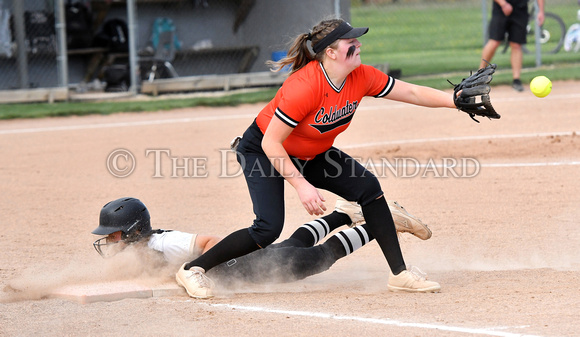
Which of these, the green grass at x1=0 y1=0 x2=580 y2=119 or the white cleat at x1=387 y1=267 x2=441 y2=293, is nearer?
the white cleat at x1=387 y1=267 x2=441 y2=293

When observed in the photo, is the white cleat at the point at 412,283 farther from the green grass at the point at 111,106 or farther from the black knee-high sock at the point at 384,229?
the green grass at the point at 111,106

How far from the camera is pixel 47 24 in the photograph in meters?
14.1

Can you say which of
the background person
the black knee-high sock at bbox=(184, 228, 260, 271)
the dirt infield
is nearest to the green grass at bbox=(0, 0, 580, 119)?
the dirt infield

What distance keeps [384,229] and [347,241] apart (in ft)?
1.33

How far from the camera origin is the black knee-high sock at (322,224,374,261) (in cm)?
447

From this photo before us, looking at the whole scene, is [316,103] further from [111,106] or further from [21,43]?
[21,43]

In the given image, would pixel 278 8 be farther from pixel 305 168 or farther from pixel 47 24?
pixel 305 168

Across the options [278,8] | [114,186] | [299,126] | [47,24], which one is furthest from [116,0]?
[299,126]

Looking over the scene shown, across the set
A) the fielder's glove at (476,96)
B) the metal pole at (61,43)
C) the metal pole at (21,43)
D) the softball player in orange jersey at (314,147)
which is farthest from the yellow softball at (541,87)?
the metal pole at (21,43)

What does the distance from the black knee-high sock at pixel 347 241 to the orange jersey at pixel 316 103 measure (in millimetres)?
583

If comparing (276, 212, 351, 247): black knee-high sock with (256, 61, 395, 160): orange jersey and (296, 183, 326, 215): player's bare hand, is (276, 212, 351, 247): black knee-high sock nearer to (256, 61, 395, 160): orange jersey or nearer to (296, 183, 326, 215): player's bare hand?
(256, 61, 395, 160): orange jersey

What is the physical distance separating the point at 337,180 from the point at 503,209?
7.38ft

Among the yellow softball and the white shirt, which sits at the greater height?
the yellow softball

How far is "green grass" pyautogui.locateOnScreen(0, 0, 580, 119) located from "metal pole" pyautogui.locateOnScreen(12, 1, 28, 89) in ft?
4.72
